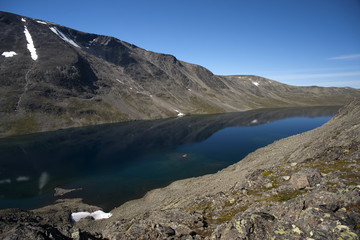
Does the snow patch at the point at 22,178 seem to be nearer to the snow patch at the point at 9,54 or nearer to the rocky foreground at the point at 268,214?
the rocky foreground at the point at 268,214

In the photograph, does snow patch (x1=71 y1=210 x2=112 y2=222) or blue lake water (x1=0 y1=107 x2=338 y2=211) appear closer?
snow patch (x1=71 y1=210 x2=112 y2=222)

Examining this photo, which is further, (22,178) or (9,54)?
(9,54)

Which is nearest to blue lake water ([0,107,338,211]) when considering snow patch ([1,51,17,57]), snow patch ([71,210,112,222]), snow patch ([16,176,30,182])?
snow patch ([16,176,30,182])

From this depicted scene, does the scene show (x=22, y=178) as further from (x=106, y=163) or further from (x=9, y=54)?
(x=9, y=54)

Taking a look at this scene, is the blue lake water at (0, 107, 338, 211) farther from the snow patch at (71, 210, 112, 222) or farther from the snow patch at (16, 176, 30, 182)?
the snow patch at (71, 210, 112, 222)

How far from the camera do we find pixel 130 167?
67.9 metres

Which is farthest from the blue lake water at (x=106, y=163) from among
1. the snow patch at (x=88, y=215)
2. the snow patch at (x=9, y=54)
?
the snow patch at (x=9, y=54)

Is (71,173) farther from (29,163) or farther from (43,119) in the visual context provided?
(43,119)

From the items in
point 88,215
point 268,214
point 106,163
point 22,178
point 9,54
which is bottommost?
point 22,178

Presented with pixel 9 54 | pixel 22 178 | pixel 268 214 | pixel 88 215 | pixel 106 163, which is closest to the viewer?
pixel 268 214

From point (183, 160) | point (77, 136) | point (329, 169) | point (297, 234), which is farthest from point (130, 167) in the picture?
point (77, 136)

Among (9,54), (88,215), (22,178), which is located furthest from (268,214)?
(9,54)

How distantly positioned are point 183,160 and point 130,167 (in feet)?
63.0

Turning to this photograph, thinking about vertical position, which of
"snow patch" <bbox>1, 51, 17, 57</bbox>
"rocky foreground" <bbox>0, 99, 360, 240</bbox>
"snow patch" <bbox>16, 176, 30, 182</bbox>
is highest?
"snow patch" <bbox>1, 51, 17, 57</bbox>
